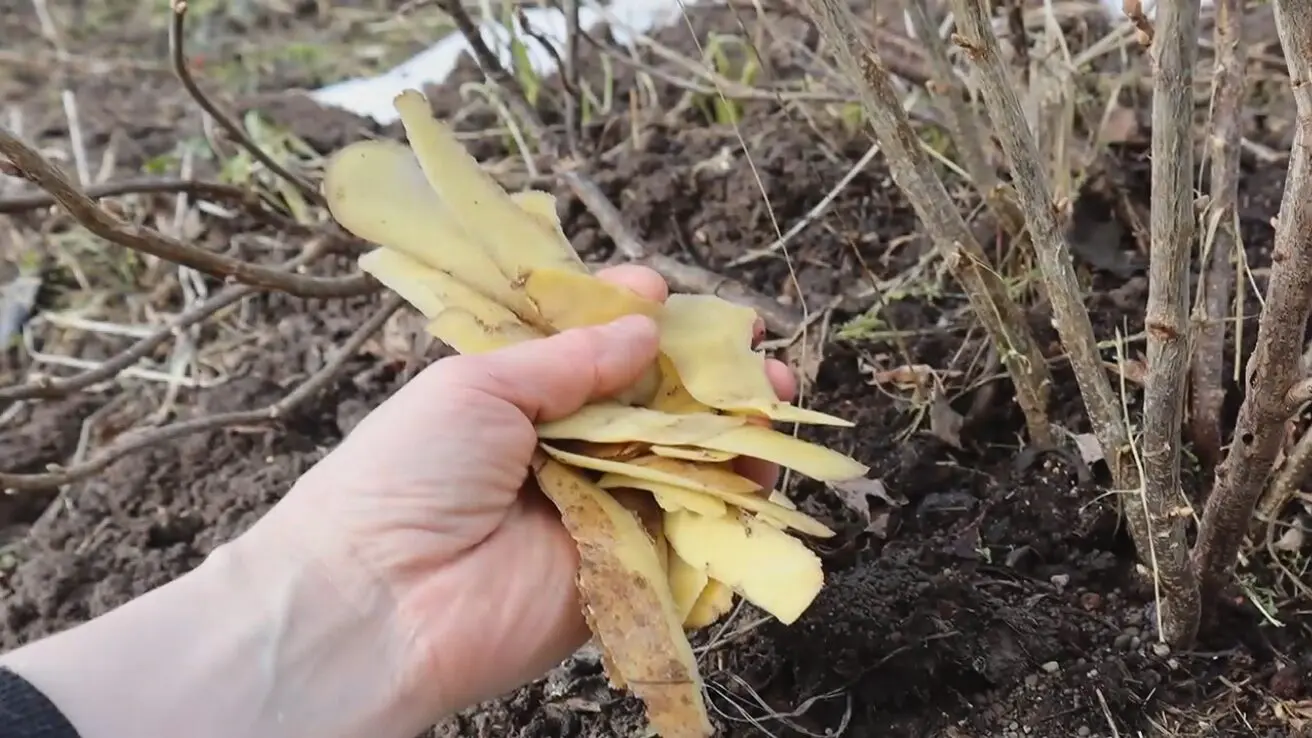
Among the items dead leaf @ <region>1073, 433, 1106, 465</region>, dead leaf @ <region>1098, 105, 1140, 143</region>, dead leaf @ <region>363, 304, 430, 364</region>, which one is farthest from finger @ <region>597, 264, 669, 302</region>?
dead leaf @ <region>1098, 105, 1140, 143</region>

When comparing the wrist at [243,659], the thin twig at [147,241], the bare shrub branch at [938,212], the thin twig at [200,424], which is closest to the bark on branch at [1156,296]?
the bare shrub branch at [938,212]

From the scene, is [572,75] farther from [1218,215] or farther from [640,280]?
[1218,215]

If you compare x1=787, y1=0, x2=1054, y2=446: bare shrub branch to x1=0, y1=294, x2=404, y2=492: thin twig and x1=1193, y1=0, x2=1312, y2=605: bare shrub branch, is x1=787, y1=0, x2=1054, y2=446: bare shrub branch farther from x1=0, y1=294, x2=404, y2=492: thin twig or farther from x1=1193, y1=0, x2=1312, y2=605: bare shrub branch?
x1=0, y1=294, x2=404, y2=492: thin twig

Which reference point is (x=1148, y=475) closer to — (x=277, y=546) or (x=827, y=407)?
(x=827, y=407)

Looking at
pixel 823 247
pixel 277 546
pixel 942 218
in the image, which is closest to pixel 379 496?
pixel 277 546

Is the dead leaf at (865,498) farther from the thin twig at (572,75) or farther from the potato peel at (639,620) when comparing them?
the thin twig at (572,75)

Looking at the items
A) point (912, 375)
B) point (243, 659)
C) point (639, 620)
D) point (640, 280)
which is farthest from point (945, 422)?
point (243, 659)
